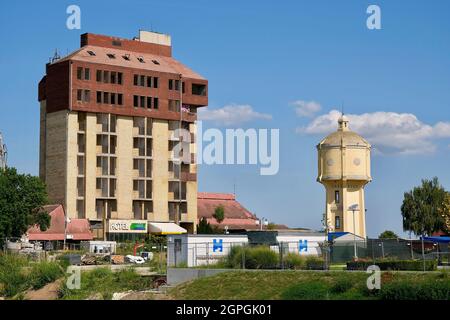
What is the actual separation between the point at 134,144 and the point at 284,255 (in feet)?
238

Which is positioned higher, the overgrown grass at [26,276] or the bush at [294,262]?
the bush at [294,262]

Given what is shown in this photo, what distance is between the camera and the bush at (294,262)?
6438 cm

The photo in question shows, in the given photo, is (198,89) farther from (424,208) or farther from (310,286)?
(310,286)

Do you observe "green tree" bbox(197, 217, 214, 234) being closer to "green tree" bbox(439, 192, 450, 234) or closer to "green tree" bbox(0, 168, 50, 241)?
"green tree" bbox(0, 168, 50, 241)

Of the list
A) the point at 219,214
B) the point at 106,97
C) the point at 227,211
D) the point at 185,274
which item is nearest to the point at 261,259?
the point at 185,274

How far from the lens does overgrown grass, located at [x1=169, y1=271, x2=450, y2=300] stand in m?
49.0

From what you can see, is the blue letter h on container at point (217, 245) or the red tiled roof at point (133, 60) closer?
the blue letter h on container at point (217, 245)

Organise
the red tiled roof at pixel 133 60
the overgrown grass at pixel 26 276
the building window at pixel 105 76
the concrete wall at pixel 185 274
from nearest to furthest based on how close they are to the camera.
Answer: the concrete wall at pixel 185 274 < the overgrown grass at pixel 26 276 < the building window at pixel 105 76 < the red tiled roof at pixel 133 60

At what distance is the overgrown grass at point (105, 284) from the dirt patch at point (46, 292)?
157 cm

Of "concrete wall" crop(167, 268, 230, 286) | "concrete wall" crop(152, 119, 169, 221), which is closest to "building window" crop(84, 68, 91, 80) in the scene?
"concrete wall" crop(152, 119, 169, 221)

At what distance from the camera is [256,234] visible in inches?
3561

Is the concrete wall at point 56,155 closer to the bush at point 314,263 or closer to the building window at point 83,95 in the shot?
the building window at point 83,95

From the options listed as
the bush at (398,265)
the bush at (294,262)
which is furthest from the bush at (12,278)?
the bush at (398,265)
